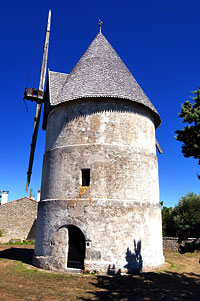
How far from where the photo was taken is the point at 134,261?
9992 millimetres

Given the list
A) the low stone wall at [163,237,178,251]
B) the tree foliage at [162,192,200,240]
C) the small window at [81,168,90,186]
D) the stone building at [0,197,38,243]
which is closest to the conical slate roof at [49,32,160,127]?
the small window at [81,168,90,186]

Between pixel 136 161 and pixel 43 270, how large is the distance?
6.24 metres

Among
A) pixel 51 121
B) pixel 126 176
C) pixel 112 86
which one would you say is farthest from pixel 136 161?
pixel 51 121

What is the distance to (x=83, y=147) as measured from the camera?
11.2 m

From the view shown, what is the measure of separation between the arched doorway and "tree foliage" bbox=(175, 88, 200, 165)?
6071 mm

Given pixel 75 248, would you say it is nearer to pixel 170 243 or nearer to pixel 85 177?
pixel 85 177

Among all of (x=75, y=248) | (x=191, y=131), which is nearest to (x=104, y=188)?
(x=75, y=248)

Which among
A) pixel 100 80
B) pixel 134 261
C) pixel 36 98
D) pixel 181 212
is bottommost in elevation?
pixel 134 261

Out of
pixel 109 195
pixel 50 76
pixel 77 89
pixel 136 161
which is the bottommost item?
pixel 109 195

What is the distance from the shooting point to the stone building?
85.3 ft

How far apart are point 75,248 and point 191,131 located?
691 cm

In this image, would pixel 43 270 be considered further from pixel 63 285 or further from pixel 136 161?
pixel 136 161

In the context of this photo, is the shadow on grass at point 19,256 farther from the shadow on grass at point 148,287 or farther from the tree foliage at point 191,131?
the tree foliage at point 191,131

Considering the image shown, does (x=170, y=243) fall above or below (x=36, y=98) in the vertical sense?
below
